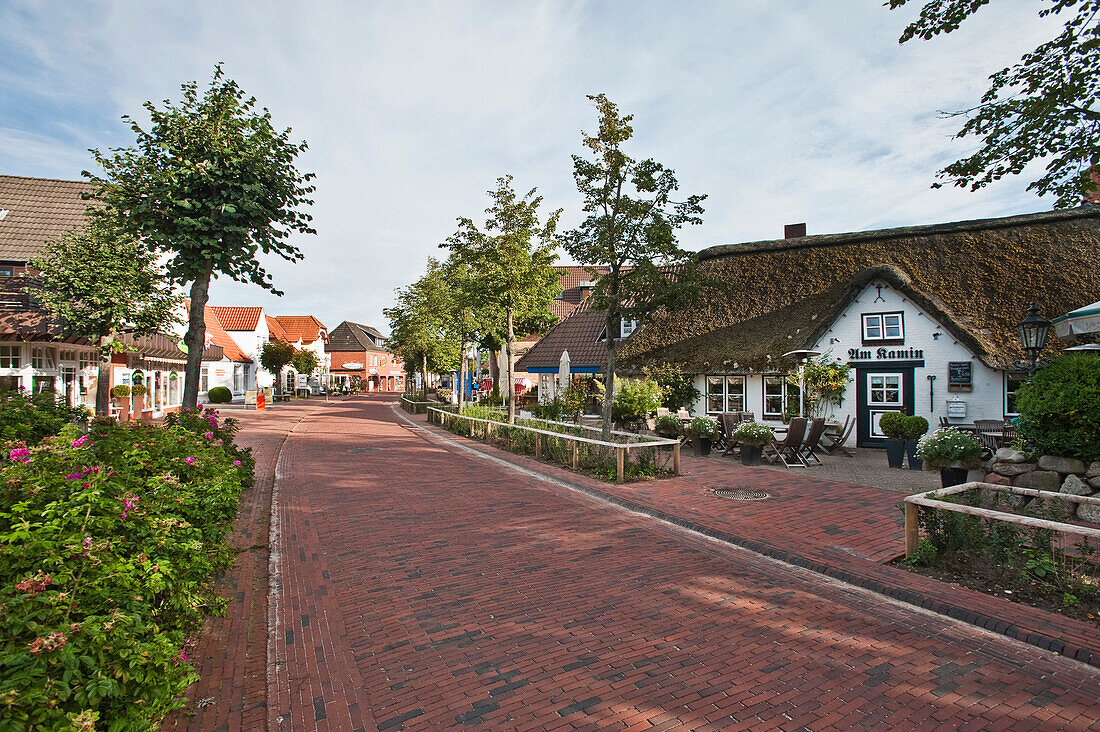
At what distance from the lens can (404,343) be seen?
37.0 meters

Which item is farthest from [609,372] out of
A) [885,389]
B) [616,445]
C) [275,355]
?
[275,355]

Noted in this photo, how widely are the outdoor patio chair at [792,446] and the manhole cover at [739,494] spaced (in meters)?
2.83

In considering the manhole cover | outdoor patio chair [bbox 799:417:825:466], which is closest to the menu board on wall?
outdoor patio chair [bbox 799:417:825:466]

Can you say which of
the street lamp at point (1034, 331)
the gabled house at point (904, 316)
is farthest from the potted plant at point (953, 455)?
the gabled house at point (904, 316)

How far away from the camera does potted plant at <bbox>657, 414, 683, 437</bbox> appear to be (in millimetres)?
14039

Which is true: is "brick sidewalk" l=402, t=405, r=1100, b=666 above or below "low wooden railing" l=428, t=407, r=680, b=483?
below

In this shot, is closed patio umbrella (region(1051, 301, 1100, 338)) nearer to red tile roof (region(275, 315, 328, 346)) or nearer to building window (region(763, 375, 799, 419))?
building window (region(763, 375, 799, 419))

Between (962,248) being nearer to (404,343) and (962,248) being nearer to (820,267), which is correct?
(820,267)

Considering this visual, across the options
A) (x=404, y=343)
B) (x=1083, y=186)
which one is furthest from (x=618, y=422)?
(x=404, y=343)

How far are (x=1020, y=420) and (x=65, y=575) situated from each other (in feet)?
33.9

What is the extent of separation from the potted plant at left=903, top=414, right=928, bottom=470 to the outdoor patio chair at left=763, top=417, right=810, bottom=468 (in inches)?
80.6

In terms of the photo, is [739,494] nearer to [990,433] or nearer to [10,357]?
[990,433]

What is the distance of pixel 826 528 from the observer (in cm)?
721

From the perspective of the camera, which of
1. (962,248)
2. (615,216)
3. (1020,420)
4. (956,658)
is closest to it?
(956,658)
